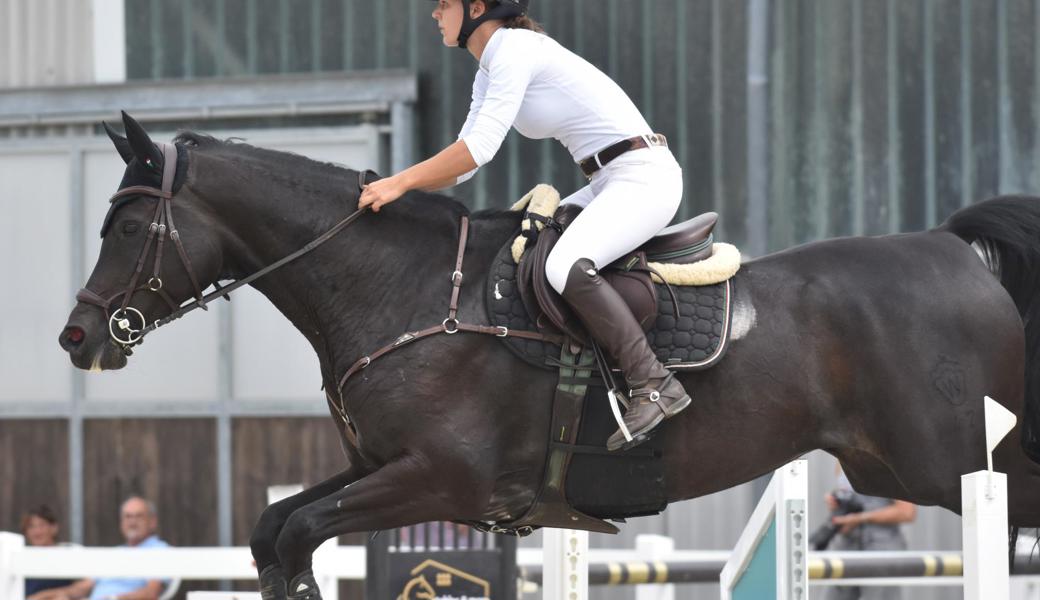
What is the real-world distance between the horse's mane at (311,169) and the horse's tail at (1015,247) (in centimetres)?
162

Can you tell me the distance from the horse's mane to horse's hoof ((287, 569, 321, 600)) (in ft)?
3.96

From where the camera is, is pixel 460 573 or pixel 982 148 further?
pixel 982 148

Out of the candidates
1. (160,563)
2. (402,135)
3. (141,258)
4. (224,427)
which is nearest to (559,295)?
(141,258)

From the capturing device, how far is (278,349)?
10.0m

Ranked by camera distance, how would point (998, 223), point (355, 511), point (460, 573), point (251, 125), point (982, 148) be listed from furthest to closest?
point (251, 125), point (982, 148), point (460, 573), point (998, 223), point (355, 511)

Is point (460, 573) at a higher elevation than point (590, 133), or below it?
below

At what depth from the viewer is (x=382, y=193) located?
15.2 feet

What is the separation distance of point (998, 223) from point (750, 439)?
1216 mm

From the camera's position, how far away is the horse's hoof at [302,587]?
174 inches

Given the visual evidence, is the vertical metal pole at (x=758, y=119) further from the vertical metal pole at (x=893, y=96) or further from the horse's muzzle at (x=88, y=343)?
the horse's muzzle at (x=88, y=343)

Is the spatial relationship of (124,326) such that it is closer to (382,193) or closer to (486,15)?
(382,193)

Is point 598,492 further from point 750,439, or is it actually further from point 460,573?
point 460,573

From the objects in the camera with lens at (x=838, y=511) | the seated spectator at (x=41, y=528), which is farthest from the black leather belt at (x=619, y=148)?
the seated spectator at (x=41, y=528)

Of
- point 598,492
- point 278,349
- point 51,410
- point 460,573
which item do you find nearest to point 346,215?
point 598,492
